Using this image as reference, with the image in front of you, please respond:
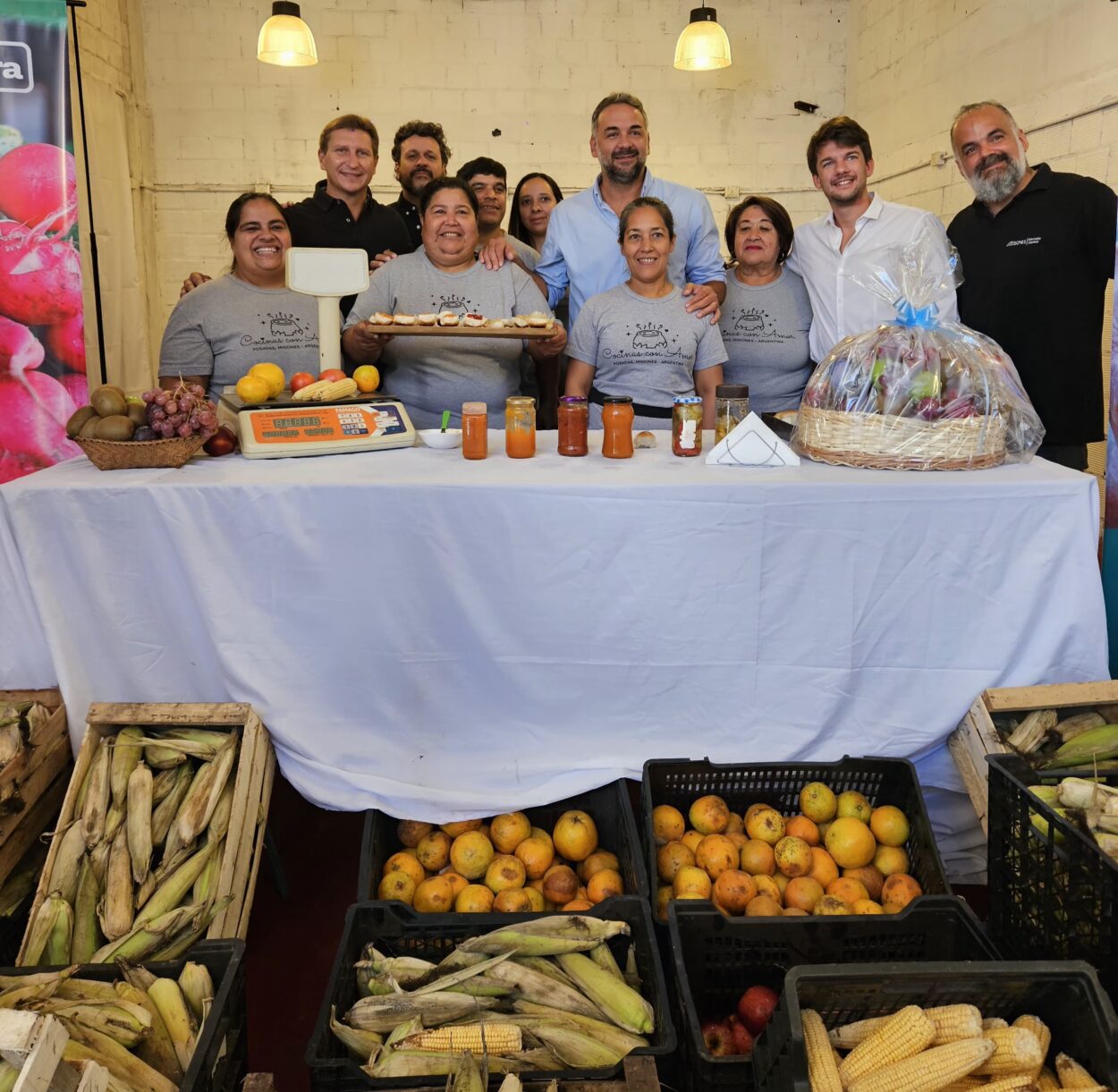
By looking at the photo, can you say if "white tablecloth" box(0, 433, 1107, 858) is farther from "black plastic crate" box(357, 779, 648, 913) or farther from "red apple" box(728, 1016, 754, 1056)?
"red apple" box(728, 1016, 754, 1056)

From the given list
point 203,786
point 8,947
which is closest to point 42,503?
point 203,786

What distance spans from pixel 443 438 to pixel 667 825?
1159 mm

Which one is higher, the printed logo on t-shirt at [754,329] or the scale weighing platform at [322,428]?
the printed logo on t-shirt at [754,329]

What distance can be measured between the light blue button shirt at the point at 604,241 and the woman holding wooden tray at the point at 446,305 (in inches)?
21.7

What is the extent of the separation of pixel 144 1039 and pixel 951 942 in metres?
1.44

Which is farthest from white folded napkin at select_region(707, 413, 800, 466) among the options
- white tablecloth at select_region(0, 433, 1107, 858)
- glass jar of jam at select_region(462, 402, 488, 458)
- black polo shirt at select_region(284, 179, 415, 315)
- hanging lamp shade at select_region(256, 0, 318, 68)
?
hanging lamp shade at select_region(256, 0, 318, 68)

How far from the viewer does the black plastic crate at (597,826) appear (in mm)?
2002

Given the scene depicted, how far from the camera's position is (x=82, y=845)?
6.57 ft

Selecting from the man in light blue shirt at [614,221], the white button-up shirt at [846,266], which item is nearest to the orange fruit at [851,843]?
the white button-up shirt at [846,266]

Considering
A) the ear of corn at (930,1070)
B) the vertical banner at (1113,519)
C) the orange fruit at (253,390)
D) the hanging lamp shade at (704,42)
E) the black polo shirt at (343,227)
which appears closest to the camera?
the ear of corn at (930,1070)

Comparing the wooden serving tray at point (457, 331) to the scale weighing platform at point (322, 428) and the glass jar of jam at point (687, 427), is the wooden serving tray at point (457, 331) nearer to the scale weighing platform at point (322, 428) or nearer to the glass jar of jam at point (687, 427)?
the scale weighing platform at point (322, 428)

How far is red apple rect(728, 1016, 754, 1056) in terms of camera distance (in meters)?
1.71

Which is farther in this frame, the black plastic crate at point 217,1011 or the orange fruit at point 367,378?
the orange fruit at point 367,378

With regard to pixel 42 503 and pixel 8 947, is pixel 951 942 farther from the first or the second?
pixel 42 503
